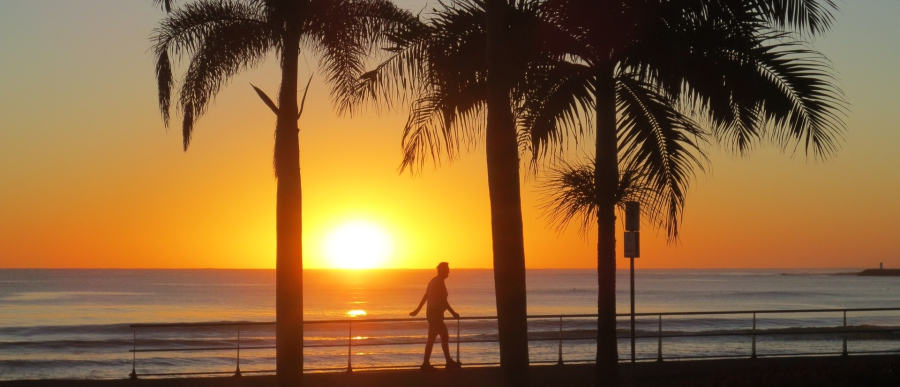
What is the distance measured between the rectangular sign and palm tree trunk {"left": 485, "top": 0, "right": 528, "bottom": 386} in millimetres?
3113

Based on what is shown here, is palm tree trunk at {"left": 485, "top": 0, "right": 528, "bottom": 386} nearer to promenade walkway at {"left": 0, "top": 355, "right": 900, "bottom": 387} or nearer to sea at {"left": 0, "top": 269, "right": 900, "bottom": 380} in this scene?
promenade walkway at {"left": 0, "top": 355, "right": 900, "bottom": 387}

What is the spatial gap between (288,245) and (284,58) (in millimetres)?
2581

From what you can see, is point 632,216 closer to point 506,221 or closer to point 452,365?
point 506,221

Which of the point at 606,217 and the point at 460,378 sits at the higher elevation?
the point at 606,217

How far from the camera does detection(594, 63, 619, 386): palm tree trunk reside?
1116cm

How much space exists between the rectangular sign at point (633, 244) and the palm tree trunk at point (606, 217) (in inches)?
25.9

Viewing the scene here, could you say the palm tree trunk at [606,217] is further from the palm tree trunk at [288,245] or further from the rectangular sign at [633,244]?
the palm tree trunk at [288,245]

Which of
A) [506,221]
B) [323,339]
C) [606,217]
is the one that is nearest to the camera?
[506,221]

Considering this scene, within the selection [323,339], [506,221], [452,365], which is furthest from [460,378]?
[323,339]

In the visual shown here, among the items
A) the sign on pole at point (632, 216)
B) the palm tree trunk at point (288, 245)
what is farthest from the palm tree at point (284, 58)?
the sign on pole at point (632, 216)

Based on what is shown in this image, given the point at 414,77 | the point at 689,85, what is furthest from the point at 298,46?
the point at 689,85

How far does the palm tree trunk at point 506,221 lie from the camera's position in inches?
357

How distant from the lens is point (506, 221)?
9070 mm

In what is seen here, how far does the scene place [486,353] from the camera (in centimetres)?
2923
